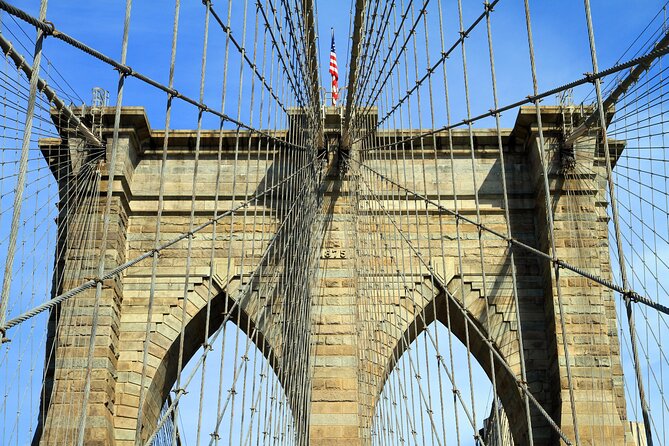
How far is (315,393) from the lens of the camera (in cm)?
1438

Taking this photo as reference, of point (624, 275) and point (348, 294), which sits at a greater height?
point (348, 294)

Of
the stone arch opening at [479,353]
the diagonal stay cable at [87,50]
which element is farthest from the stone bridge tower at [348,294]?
the diagonal stay cable at [87,50]

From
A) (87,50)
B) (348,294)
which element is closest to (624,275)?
(87,50)

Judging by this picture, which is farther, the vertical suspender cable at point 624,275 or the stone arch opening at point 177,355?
the stone arch opening at point 177,355

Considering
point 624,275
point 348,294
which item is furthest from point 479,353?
point 624,275

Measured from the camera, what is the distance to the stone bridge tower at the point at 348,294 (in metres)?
14.2

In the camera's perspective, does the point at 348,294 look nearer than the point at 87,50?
No

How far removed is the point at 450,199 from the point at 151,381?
14.2 feet

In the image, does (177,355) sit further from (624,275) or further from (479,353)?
(624,275)

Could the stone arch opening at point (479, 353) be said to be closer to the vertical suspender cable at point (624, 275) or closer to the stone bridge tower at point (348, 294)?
the stone bridge tower at point (348, 294)

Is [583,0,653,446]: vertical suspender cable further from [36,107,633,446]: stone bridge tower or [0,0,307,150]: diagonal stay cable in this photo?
[36,107,633,446]: stone bridge tower

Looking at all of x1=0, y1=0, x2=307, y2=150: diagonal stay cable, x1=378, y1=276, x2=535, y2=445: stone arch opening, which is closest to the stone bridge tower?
x1=378, y1=276, x2=535, y2=445: stone arch opening

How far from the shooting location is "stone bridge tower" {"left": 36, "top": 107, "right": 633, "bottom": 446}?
46.7 ft

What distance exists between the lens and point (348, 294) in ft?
49.5
